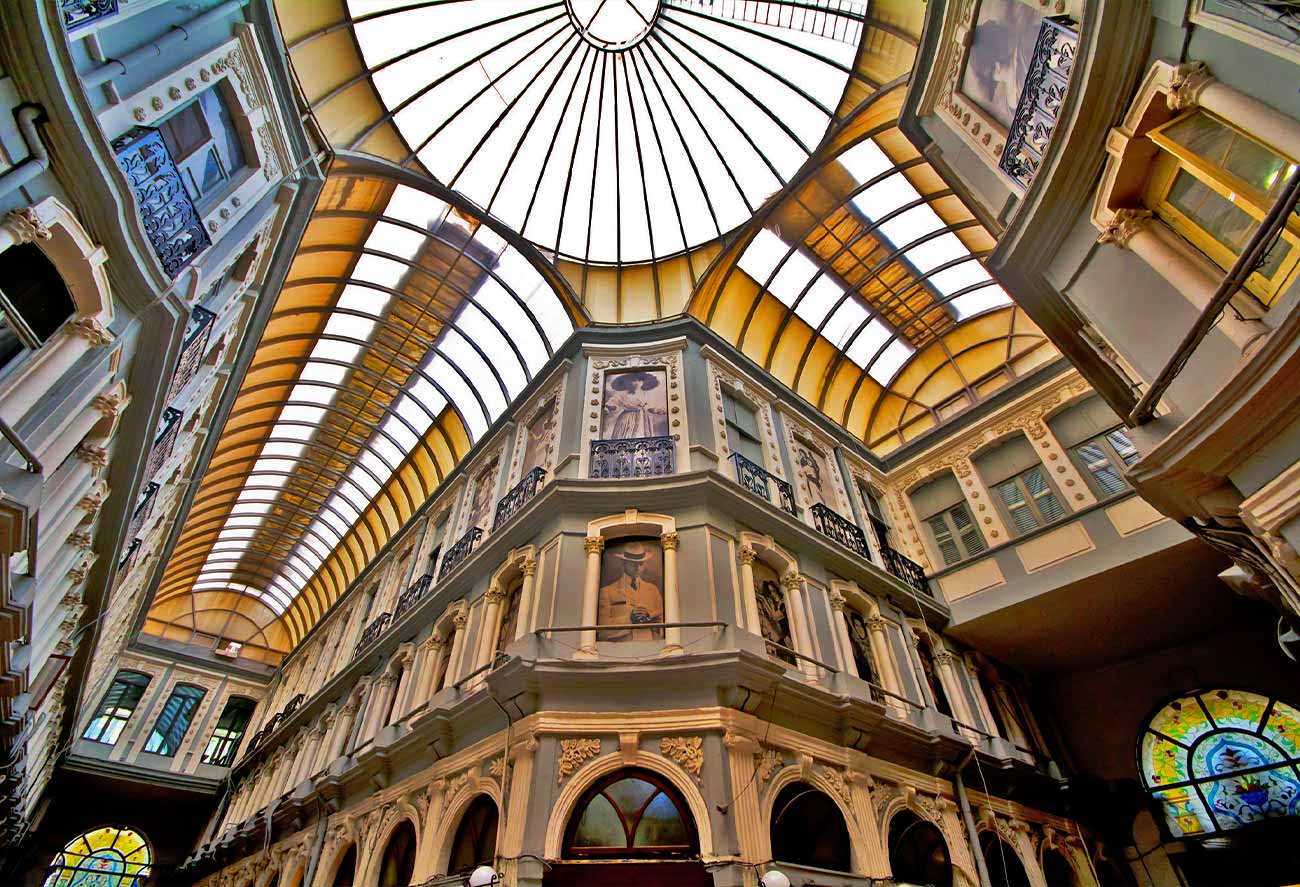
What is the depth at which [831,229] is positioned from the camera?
15102 millimetres

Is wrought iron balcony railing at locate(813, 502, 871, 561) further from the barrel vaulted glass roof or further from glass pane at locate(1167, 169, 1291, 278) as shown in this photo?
glass pane at locate(1167, 169, 1291, 278)

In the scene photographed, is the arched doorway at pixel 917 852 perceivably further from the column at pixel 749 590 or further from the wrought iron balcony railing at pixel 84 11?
the wrought iron balcony railing at pixel 84 11

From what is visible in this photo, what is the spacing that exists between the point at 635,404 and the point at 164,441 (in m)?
8.34

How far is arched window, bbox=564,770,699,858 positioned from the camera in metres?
6.86

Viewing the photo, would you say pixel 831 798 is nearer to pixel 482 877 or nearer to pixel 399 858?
pixel 482 877

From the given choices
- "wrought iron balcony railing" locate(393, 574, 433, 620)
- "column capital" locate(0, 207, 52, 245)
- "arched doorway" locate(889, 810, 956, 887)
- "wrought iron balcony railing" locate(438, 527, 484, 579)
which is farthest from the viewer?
"wrought iron balcony railing" locate(393, 574, 433, 620)

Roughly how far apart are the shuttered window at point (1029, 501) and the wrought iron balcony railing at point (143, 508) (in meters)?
18.0

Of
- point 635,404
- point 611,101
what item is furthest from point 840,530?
point 611,101

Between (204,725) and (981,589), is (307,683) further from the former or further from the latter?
(981,589)

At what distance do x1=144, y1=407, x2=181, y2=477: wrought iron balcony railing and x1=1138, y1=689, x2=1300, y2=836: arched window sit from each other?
66.4 feet

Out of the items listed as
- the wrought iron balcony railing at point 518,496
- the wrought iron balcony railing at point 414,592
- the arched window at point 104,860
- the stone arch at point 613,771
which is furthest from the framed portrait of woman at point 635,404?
the arched window at point 104,860

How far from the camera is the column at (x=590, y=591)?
335 inches

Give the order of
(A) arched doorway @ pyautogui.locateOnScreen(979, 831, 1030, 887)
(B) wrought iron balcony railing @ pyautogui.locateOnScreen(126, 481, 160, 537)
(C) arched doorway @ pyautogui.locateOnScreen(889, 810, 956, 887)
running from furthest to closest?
(B) wrought iron balcony railing @ pyautogui.locateOnScreen(126, 481, 160, 537)
(A) arched doorway @ pyautogui.locateOnScreen(979, 831, 1030, 887)
(C) arched doorway @ pyautogui.locateOnScreen(889, 810, 956, 887)

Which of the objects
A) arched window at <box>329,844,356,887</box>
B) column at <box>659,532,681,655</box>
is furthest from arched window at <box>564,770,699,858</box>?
arched window at <box>329,844,356,887</box>
